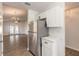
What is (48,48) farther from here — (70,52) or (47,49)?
(70,52)

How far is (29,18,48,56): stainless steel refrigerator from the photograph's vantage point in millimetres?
1988


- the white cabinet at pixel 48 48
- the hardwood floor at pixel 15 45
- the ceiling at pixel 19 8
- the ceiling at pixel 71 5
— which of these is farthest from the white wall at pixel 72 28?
the hardwood floor at pixel 15 45

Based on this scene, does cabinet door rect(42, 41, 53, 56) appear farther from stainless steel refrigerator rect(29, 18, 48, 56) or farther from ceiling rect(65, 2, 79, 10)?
ceiling rect(65, 2, 79, 10)

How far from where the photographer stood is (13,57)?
1.77 meters

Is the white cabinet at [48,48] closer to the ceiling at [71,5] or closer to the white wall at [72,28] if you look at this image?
the white wall at [72,28]

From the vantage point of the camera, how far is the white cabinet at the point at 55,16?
5.83 feet

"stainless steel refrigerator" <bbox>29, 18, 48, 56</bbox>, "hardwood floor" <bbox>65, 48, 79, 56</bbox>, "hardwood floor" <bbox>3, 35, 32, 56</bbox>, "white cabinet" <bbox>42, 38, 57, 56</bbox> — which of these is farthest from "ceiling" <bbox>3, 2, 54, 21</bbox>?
"hardwood floor" <bbox>65, 48, 79, 56</bbox>

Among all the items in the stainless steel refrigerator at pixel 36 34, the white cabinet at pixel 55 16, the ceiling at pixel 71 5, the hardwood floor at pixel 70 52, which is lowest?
the hardwood floor at pixel 70 52

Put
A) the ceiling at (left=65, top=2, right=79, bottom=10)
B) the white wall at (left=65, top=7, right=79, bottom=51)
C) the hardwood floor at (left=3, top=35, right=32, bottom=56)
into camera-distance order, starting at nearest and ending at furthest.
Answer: the ceiling at (left=65, top=2, right=79, bottom=10) < the white wall at (left=65, top=7, right=79, bottom=51) < the hardwood floor at (left=3, top=35, right=32, bottom=56)

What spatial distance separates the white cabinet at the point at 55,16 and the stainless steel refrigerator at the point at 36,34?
12 cm

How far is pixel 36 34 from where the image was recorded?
2.09 meters

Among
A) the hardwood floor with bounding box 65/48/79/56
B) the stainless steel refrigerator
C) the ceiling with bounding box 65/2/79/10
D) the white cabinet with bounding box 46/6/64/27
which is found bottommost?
the hardwood floor with bounding box 65/48/79/56

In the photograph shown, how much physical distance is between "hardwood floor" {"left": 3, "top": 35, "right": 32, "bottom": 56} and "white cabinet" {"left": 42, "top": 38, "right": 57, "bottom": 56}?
0.30 m

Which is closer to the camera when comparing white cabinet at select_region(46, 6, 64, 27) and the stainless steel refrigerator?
white cabinet at select_region(46, 6, 64, 27)
